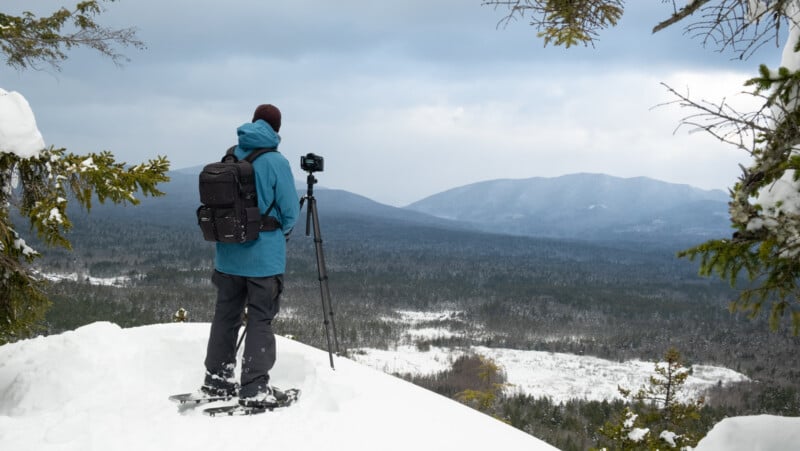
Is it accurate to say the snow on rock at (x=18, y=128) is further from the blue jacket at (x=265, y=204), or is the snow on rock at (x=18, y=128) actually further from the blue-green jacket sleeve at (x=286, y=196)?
the blue-green jacket sleeve at (x=286, y=196)

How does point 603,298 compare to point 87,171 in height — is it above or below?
below

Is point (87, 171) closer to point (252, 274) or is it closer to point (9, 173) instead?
point (9, 173)

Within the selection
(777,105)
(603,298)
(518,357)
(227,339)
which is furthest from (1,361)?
(603,298)

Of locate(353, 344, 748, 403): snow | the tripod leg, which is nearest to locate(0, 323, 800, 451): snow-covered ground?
the tripod leg

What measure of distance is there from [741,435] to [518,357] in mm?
102394

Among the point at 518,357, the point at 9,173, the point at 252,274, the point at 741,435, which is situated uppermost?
the point at 9,173

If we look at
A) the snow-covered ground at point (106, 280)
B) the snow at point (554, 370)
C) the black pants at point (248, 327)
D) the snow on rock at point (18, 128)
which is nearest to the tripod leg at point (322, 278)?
the black pants at point (248, 327)

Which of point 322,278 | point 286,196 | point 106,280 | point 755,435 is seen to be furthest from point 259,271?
point 106,280

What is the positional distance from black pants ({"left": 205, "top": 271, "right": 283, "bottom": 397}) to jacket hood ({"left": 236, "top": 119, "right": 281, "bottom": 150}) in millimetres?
1145

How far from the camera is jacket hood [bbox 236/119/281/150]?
463cm

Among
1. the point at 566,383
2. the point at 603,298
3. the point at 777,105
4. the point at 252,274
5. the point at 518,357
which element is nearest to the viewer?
the point at 777,105

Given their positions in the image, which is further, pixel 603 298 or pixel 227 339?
pixel 603 298

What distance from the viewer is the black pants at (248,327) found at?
459 cm

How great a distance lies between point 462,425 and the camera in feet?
15.3
